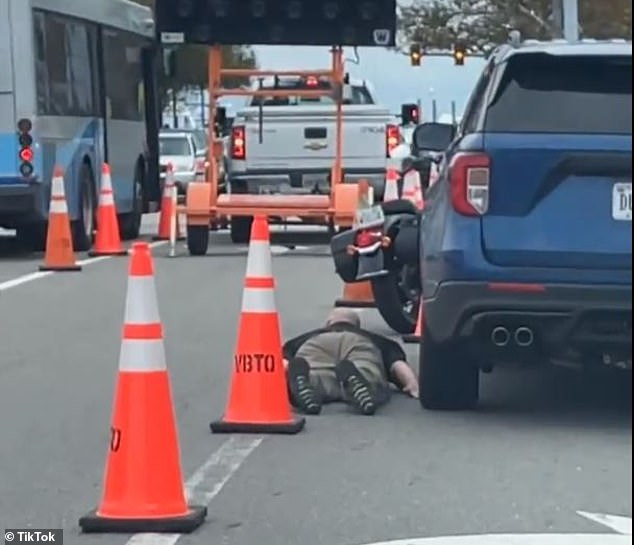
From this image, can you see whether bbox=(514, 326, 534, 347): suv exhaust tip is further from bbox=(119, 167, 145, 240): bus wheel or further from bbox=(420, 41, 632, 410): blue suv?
bbox=(119, 167, 145, 240): bus wheel

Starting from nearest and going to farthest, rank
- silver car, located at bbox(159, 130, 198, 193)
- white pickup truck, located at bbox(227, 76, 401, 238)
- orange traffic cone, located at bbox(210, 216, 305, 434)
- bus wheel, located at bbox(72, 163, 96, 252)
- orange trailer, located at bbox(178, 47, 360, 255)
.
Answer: orange traffic cone, located at bbox(210, 216, 305, 434)
orange trailer, located at bbox(178, 47, 360, 255)
bus wheel, located at bbox(72, 163, 96, 252)
white pickup truck, located at bbox(227, 76, 401, 238)
silver car, located at bbox(159, 130, 198, 193)

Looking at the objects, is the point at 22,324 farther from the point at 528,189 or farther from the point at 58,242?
the point at 528,189

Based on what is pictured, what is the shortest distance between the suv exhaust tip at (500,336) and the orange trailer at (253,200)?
38.6 ft

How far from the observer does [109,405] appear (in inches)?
413

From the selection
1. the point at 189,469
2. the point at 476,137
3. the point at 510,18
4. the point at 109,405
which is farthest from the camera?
the point at 510,18

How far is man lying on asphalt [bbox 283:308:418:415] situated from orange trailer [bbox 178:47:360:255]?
34.6ft

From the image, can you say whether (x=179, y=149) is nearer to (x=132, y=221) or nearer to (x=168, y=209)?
(x=132, y=221)

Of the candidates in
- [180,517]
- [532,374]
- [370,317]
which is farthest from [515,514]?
[370,317]

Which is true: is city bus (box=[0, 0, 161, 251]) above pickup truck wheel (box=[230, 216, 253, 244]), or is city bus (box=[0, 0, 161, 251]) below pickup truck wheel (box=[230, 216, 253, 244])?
above

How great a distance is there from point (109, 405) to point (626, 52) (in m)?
3.61

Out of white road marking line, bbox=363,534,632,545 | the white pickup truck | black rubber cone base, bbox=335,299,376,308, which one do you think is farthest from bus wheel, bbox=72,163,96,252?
white road marking line, bbox=363,534,632,545

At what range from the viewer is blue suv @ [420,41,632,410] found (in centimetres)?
882

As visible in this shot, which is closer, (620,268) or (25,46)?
(620,268)

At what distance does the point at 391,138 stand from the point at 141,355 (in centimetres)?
1771
